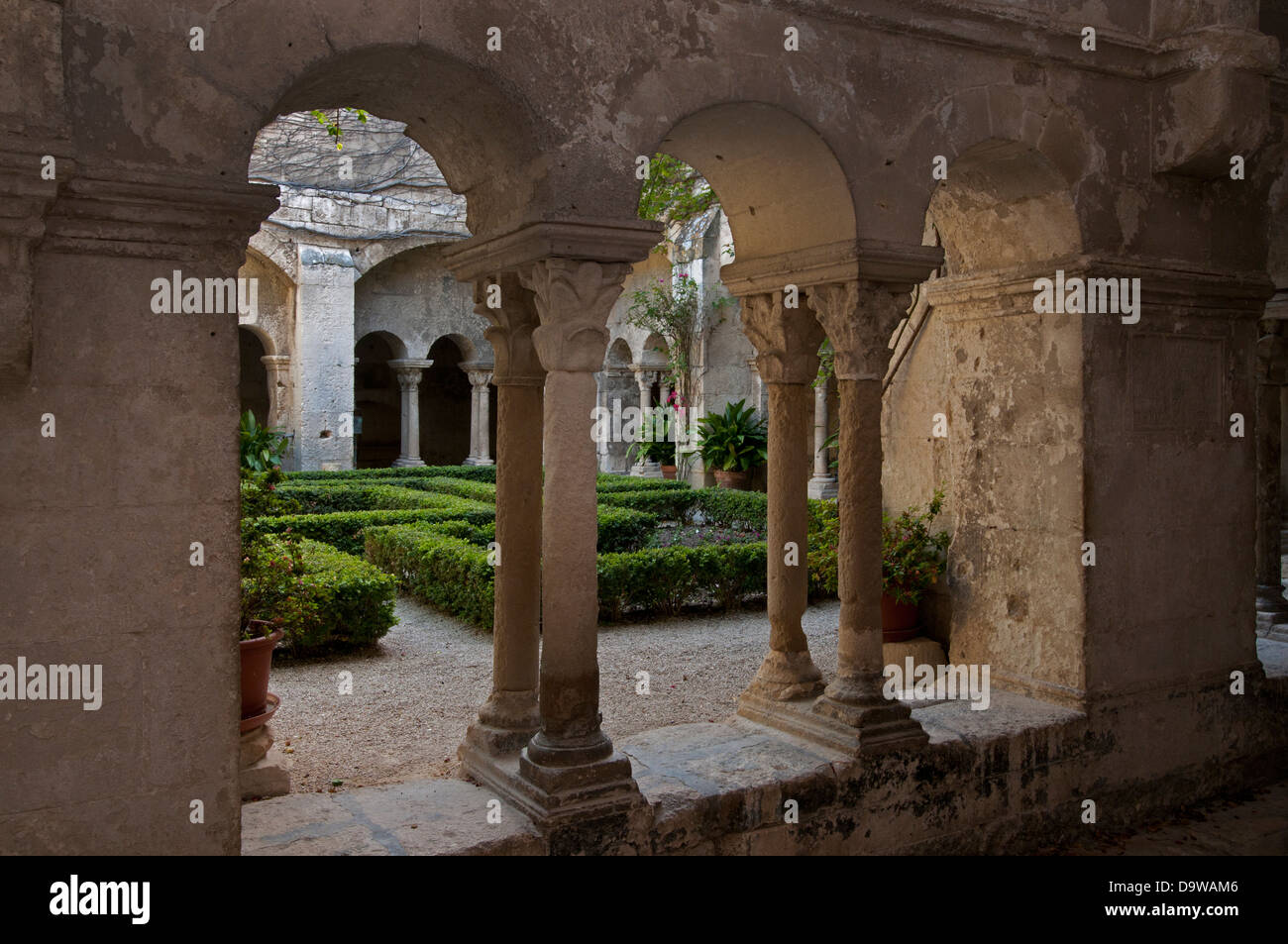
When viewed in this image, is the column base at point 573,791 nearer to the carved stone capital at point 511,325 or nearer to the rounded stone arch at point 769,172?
the carved stone capital at point 511,325

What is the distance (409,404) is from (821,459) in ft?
27.4

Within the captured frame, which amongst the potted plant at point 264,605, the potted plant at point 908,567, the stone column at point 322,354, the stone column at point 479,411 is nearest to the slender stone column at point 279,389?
the stone column at point 322,354

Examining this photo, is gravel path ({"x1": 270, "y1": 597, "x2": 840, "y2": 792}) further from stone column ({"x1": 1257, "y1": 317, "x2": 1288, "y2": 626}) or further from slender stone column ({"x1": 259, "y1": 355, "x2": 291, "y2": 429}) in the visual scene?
slender stone column ({"x1": 259, "y1": 355, "x2": 291, "y2": 429})

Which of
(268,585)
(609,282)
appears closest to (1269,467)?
(609,282)

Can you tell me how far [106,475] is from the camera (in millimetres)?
3021

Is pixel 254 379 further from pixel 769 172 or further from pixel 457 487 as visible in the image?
pixel 769 172

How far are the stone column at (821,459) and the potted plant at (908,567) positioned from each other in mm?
9158

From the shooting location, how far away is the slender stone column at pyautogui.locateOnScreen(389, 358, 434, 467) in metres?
20.0

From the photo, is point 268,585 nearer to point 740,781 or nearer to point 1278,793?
point 740,781

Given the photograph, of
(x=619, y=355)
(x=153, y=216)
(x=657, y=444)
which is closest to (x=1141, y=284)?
(x=153, y=216)

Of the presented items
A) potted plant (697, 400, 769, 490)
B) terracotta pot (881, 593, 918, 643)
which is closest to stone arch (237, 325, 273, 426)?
potted plant (697, 400, 769, 490)

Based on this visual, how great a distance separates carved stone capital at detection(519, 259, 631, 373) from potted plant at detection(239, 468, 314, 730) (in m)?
1.78
